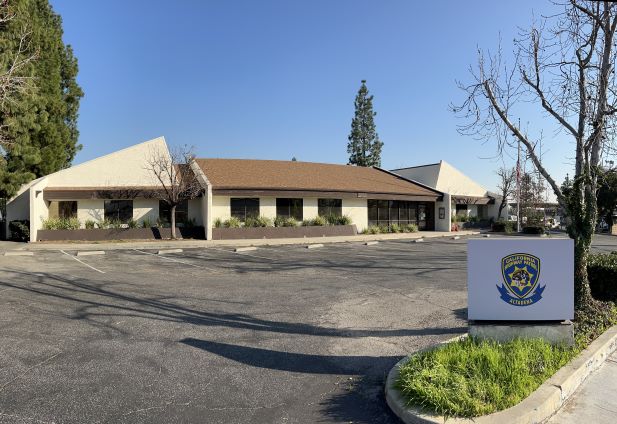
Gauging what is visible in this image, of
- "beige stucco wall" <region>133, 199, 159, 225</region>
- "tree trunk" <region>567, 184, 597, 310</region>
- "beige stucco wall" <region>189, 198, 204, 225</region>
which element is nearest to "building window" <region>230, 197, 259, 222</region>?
"beige stucco wall" <region>189, 198, 204, 225</region>

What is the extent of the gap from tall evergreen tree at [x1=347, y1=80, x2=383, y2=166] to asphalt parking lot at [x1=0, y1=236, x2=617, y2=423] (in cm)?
4933

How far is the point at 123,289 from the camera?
963cm

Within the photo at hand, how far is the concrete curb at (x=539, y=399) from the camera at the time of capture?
348 centimetres

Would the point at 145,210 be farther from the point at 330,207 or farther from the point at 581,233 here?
the point at 581,233

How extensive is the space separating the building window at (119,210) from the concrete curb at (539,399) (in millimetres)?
24737

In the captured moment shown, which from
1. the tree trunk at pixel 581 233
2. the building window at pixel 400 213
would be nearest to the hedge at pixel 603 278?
the tree trunk at pixel 581 233

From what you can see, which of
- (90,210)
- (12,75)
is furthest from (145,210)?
(12,75)

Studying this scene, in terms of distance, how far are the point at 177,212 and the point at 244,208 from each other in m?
4.33

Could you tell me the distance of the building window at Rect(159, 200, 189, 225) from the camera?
26594 mm

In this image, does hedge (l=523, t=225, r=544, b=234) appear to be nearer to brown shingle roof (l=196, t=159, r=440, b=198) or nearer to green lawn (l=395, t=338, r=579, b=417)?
brown shingle roof (l=196, t=159, r=440, b=198)

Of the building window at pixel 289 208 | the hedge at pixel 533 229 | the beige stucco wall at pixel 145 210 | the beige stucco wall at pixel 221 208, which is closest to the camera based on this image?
the beige stucco wall at pixel 145 210

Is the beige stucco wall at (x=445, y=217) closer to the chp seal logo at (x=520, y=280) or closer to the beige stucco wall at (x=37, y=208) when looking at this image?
the beige stucco wall at (x=37, y=208)

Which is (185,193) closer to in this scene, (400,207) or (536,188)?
(400,207)

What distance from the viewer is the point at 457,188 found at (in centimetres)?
4184
